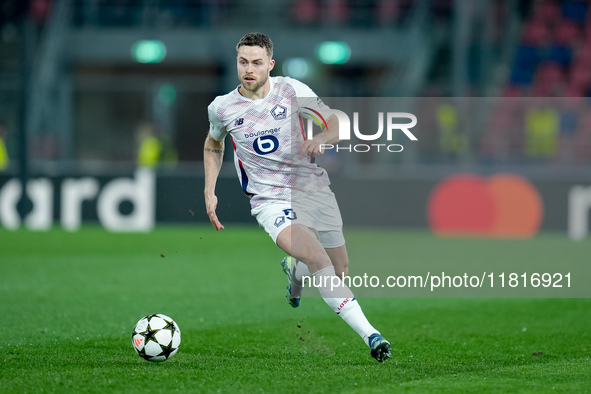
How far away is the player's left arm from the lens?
581 centimetres

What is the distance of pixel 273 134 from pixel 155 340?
64.3 inches

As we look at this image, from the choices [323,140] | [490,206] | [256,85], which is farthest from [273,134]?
[490,206]

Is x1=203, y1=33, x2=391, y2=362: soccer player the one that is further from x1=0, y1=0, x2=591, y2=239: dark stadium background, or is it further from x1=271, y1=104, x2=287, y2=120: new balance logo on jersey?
x1=0, y1=0, x2=591, y2=239: dark stadium background

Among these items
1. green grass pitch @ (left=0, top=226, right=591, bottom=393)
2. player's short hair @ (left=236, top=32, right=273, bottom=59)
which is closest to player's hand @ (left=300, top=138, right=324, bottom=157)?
player's short hair @ (left=236, top=32, right=273, bottom=59)

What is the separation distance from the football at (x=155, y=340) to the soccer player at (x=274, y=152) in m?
0.84

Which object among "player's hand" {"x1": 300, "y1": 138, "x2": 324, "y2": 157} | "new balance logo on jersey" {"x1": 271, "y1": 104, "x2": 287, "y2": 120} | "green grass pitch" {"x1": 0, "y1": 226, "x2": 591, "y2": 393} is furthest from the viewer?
"new balance logo on jersey" {"x1": 271, "y1": 104, "x2": 287, "y2": 120}

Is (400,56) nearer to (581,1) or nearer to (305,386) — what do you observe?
(581,1)

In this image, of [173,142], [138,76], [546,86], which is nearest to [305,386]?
[173,142]

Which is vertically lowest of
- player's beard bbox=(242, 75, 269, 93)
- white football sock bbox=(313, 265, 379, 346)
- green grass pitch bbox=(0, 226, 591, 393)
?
green grass pitch bbox=(0, 226, 591, 393)

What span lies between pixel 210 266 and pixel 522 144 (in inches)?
280

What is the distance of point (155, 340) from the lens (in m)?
5.94

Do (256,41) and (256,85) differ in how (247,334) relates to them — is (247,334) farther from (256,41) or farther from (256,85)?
(256,41)

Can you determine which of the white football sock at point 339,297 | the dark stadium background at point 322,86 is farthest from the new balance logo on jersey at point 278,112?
the dark stadium background at point 322,86

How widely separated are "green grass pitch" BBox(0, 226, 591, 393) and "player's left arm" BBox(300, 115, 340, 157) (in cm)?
131
